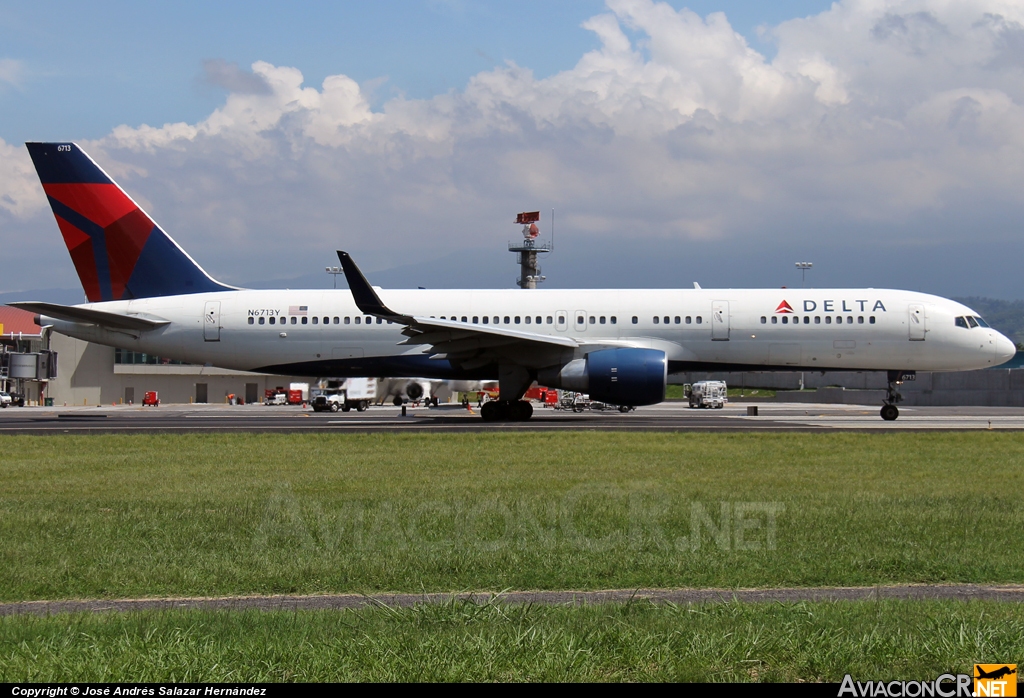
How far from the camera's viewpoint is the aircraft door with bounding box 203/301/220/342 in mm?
29250

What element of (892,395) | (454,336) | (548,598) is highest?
(454,336)

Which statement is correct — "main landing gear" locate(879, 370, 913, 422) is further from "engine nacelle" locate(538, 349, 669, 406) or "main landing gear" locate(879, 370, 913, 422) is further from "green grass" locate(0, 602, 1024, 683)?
"green grass" locate(0, 602, 1024, 683)

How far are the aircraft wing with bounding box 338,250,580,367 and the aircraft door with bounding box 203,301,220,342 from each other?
19.2 ft

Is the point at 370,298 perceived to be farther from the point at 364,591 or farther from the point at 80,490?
the point at 364,591

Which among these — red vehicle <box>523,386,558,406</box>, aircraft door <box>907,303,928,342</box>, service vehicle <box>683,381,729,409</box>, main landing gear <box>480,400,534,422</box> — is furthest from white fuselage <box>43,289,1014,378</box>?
service vehicle <box>683,381,729,409</box>

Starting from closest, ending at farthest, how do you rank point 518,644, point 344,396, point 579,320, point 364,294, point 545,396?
1. point 518,644
2. point 364,294
3. point 579,320
4. point 344,396
5. point 545,396

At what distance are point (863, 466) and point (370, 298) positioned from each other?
14505 mm

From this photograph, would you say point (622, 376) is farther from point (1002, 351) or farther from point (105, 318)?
point (105, 318)

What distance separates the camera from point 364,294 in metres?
25.5

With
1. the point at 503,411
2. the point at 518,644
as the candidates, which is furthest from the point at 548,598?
the point at 503,411

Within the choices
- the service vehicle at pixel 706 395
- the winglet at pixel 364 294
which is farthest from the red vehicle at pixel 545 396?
the winglet at pixel 364 294

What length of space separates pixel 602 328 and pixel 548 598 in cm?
2165

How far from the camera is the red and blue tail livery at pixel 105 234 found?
95.8 feet

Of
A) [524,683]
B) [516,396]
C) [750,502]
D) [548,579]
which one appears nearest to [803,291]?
[516,396]
